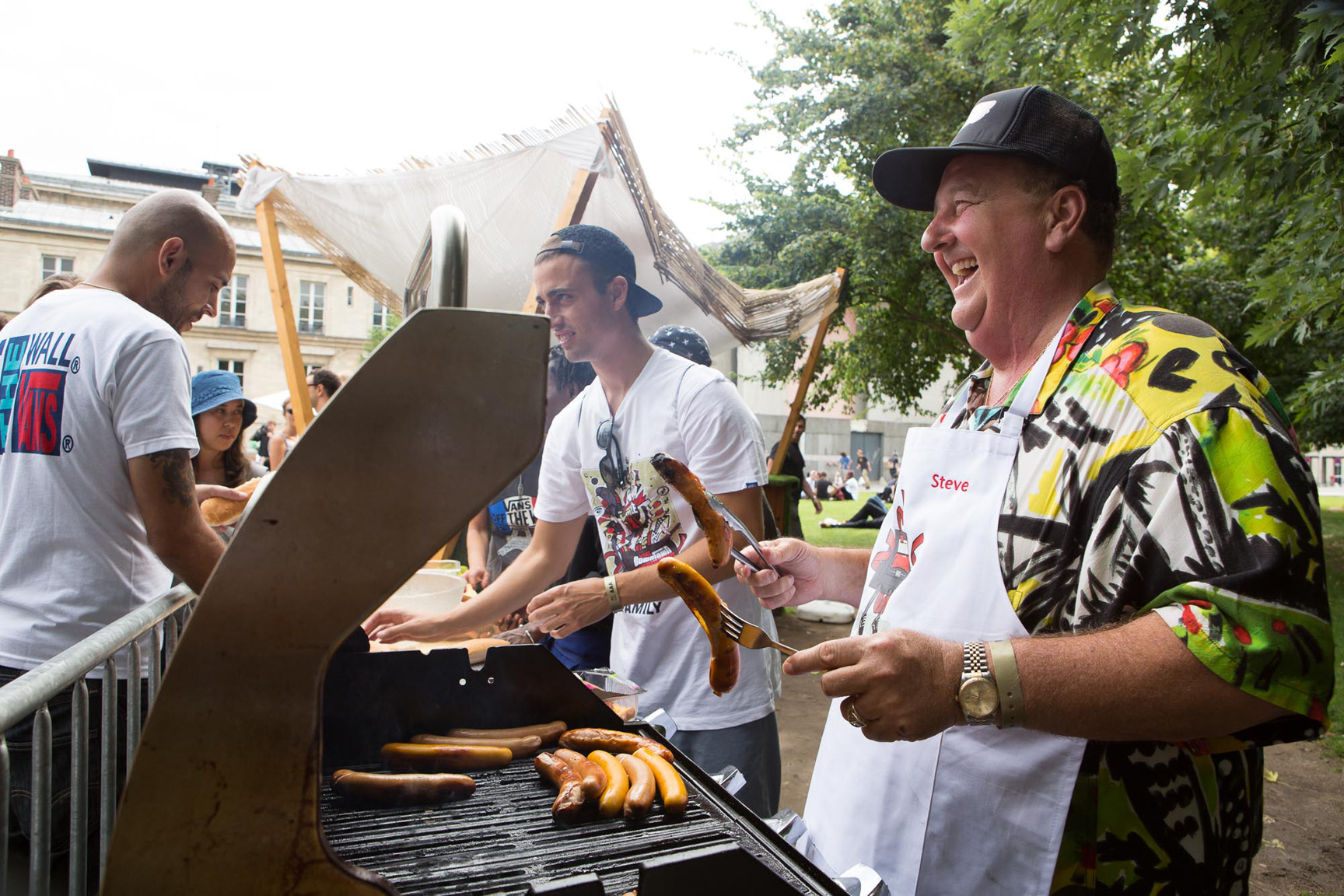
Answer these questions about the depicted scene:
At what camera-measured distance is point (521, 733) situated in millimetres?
1705

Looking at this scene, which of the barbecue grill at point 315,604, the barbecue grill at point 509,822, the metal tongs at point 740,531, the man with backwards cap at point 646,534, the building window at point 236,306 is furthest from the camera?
the building window at point 236,306

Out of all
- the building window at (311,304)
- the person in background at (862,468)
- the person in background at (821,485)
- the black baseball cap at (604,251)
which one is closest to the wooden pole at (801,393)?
the black baseball cap at (604,251)

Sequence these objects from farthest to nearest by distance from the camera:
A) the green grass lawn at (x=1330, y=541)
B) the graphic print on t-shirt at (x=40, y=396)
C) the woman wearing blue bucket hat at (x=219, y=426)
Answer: the green grass lawn at (x=1330, y=541) < the woman wearing blue bucket hat at (x=219, y=426) < the graphic print on t-shirt at (x=40, y=396)

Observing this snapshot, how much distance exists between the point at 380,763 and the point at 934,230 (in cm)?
176

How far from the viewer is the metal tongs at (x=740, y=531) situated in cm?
182

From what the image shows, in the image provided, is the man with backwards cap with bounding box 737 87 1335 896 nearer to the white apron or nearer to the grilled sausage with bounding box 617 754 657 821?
the white apron

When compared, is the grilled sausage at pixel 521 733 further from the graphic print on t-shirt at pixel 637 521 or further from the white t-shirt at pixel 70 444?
the white t-shirt at pixel 70 444

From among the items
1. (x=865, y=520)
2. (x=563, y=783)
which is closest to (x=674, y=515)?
(x=563, y=783)

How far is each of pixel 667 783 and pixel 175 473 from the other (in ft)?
6.00

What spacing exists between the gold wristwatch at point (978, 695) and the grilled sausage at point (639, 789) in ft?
1.82

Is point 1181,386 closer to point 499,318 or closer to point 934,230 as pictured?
point 934,230

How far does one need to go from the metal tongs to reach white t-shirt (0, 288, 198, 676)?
1657 mm

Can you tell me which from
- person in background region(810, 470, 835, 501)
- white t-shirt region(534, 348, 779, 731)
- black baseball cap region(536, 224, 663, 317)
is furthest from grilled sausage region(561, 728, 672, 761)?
person in background region(810, 470, 835, 501)

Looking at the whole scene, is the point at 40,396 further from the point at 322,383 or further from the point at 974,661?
the point at 322,383
